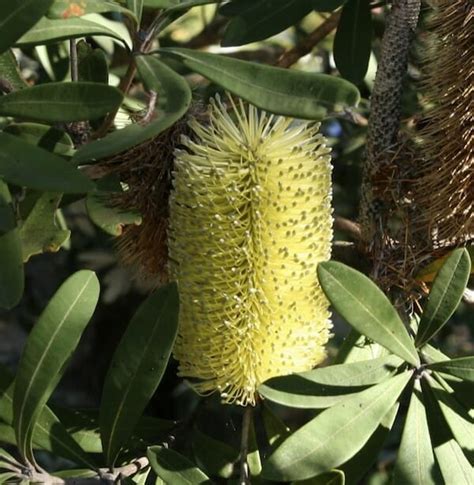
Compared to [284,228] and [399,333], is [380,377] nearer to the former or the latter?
[399,333]

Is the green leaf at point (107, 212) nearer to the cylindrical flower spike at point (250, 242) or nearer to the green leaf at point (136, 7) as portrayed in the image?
the cylindrical flower spike at point (250, 242)

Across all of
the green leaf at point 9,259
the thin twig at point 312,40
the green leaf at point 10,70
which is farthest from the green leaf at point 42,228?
the thin twig at point 312,40

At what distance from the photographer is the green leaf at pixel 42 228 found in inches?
38.9

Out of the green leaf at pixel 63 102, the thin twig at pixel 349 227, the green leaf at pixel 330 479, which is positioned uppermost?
the green leaf at pixel 63 102

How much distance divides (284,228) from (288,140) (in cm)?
9

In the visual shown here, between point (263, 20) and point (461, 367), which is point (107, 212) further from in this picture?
point (461, 367)

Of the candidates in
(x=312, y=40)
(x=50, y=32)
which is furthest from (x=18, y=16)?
(x=312, y=40)

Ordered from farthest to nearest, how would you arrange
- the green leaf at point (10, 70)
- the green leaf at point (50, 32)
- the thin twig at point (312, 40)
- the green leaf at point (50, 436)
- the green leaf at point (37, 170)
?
1. the thin twig at point (312, 40)
2. the green leaf at point (10, 70)
3. the green leaf at point (50, 436)
4. the green leaf at point (50, 32)
5. the green leaf at point (37, 170)

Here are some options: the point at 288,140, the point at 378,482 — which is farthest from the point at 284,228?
the point at 378,482

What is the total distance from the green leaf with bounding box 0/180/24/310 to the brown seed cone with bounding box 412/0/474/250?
1.44 feet

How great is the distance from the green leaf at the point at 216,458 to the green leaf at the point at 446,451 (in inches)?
8.9

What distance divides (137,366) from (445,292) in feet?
1.01

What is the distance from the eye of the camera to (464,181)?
1000 mm

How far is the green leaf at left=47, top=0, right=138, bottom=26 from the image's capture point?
876 millimetres
